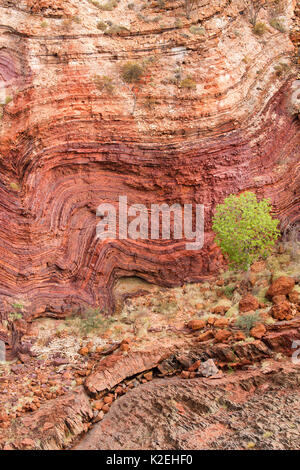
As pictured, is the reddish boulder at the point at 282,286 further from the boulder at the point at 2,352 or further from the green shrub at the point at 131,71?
the green shrub at the point at 131,71

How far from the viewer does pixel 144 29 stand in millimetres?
18234

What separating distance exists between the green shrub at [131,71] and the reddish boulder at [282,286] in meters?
8.92

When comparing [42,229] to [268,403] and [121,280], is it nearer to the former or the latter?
[121,280]

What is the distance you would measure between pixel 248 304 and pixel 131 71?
9.30 metres

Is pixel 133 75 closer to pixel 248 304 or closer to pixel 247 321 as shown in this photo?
pixel 248 304

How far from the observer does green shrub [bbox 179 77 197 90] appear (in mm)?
17656

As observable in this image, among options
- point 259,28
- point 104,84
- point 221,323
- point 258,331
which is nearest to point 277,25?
point 259,28

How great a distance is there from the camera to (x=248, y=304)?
14.4 metres

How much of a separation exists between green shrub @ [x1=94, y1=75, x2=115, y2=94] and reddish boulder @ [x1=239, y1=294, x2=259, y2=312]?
872cm

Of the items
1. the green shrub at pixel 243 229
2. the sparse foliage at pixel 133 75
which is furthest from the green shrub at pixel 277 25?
the green shrub at pixel 243 229

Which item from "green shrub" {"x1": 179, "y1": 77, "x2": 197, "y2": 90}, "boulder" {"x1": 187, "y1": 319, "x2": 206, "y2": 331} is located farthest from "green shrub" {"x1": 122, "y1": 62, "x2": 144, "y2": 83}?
"boulder" {"x1": 187, "y1": 319, "x2": 206, "y2": 331}

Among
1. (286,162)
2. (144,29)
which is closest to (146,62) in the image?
(144,29)

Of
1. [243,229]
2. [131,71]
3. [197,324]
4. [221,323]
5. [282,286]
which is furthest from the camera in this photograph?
[131,71]

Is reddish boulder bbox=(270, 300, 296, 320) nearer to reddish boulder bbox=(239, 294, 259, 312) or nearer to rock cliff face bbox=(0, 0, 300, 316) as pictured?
reddish boulder bbox=(239, 294, 259, 312)
